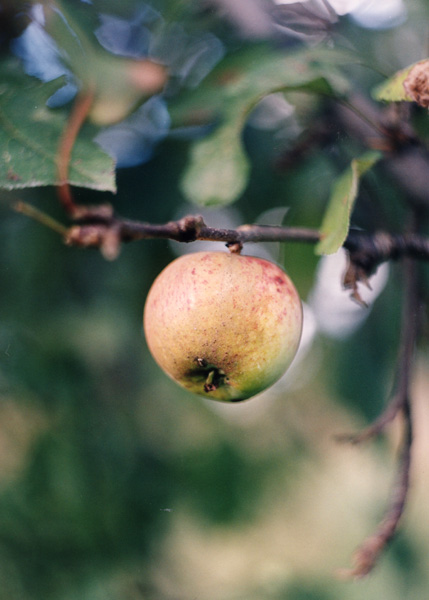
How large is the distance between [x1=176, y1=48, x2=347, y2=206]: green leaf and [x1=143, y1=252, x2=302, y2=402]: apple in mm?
261

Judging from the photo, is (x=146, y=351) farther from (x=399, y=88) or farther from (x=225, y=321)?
(x=399, y=88)

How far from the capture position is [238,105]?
3.15 ft

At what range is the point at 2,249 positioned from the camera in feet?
4.91

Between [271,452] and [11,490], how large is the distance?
4.98 feet

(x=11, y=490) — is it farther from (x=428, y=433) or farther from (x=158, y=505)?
(x=428, y=433)

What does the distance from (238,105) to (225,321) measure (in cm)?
53

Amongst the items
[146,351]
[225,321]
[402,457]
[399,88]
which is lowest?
[146,351]

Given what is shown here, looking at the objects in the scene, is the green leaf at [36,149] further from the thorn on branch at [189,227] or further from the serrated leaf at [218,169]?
the serrated leaf at [218,169]

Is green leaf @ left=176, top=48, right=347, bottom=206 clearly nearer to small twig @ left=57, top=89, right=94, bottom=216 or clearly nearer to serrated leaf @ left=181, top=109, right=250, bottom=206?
serrated leaf @ left=181, top=109, right=250, bottom=206

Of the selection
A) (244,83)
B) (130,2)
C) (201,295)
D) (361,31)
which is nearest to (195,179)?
(244,83)

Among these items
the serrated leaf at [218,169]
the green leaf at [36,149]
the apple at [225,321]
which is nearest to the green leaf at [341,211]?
the apple at [225,321]

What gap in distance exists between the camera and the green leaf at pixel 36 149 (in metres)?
0.64

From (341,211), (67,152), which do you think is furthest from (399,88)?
(67,152)

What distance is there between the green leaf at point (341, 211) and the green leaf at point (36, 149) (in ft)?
1.06
